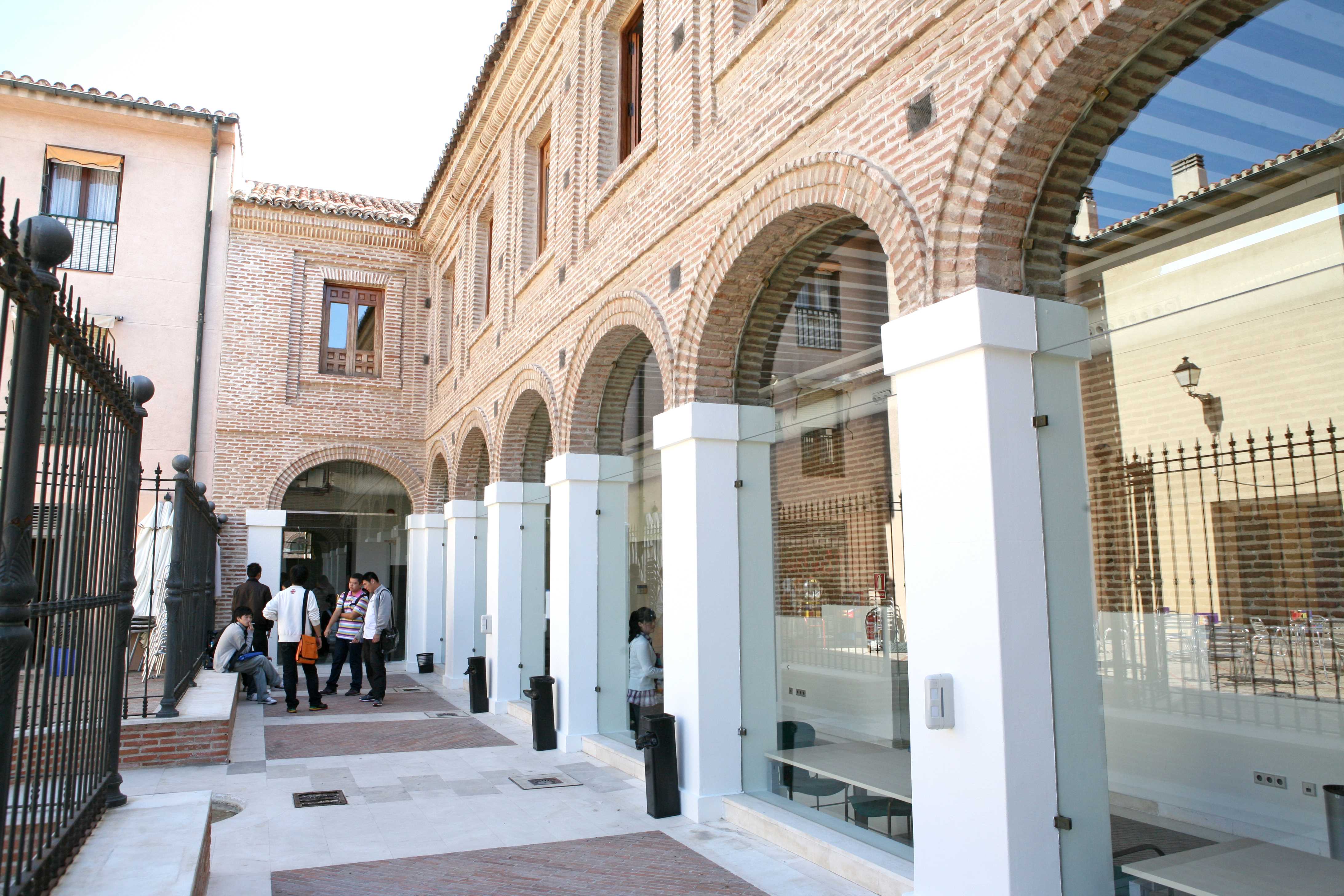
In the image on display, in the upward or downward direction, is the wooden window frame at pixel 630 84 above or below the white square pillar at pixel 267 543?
above

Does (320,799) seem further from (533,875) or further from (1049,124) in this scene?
(1049,124)

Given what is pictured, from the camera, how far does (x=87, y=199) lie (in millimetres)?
16359

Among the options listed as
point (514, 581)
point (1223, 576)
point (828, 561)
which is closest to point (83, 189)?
point (514, 581)

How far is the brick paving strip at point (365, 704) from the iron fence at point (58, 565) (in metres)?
7.40

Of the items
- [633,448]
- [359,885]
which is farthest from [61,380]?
[633,448]

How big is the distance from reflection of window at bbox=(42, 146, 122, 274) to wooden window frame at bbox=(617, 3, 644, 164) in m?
11.1

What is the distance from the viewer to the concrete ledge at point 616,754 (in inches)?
314

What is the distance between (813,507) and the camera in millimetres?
6648

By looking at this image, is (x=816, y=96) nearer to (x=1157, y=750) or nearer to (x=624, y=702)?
(x=1157, y=750)

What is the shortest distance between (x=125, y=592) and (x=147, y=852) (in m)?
1.51

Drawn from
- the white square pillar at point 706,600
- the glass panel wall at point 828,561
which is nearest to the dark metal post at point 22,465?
the glass panel wall at point 828,561

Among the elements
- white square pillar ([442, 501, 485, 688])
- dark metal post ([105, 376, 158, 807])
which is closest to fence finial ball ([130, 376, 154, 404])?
dark metal post ([105, 376, 158, 807])

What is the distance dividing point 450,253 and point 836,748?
13181 millimetres

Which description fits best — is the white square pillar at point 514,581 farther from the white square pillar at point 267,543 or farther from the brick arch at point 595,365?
the white square pillar at point 267,543
